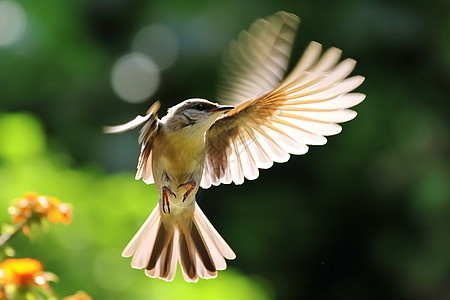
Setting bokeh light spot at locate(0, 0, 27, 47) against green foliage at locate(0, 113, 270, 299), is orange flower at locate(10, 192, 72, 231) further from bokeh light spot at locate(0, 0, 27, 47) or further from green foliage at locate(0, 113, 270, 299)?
bokeh light spot at locate(0, 0, 27, 47)

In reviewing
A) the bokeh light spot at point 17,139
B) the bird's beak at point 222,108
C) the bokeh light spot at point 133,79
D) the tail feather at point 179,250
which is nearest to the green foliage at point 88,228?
the bokeh light spot at point 17,139

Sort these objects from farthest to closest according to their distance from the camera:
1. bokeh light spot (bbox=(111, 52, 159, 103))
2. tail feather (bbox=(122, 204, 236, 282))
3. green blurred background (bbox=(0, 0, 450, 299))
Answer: bokeh light spot (bbox=(111, 52, 159, 103))
green blurred background (bbox=(0, 0, 450, 299))
tail feather (bbox=(122, 204, 236, 282))

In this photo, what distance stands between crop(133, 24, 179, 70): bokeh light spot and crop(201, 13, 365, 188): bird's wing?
274cm

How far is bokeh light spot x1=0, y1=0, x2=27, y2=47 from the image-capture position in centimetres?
465

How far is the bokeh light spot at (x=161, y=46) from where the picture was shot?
480 centimetres

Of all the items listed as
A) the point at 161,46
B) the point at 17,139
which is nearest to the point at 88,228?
the point at 17,139

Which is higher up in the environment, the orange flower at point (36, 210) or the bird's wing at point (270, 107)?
the bird's wing at point (270, 107)

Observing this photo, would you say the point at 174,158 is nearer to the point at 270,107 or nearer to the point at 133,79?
the point at 270,107

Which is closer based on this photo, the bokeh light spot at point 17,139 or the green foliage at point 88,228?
the green foliage at point 88,228

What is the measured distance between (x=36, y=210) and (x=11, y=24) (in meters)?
3.47

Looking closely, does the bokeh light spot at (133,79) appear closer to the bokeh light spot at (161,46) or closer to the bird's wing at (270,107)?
the bokeh light spot at (161,46)

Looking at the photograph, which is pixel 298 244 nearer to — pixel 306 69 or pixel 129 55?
pixel 129 55

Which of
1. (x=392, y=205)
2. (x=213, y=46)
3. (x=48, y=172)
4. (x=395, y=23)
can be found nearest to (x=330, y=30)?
(x=395, y=23)

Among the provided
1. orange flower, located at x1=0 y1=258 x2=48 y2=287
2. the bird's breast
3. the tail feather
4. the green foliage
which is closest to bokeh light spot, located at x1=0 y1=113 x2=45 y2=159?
the green foliage
